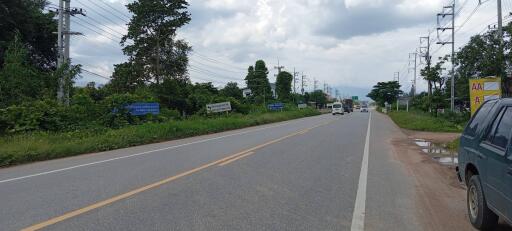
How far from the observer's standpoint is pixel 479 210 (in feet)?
20.1

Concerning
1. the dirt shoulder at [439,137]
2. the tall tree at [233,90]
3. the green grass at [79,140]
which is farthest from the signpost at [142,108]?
the tall tree at [233,90]

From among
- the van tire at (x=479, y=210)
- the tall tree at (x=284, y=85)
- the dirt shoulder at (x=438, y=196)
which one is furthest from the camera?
the tall tree at (x=284, y=85)

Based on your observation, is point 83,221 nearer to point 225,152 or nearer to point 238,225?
point 238,225

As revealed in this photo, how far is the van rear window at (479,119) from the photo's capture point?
665 cm

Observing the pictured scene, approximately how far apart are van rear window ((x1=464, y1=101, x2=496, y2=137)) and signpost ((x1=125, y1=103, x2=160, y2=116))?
20445mm

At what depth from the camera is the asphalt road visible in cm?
633

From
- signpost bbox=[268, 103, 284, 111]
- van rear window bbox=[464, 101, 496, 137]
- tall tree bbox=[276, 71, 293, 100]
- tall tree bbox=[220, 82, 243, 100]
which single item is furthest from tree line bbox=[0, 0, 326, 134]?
tall tree bbox=[276, 71, 293, 100]

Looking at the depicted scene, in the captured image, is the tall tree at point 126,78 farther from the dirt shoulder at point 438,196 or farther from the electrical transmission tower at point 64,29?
the dirt shoulder at point 438,196

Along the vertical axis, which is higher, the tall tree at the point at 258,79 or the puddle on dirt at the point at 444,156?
the tall tree at the point at 258,79

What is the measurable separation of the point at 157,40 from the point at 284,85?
53643 mm

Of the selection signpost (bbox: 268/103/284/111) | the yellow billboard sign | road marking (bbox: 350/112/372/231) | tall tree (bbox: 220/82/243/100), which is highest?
tall tree (bbox: 220/82/243/100)

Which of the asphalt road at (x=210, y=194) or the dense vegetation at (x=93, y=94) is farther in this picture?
the dense vegetation at (x=93, y=94)

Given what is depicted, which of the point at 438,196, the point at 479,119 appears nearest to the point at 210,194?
the point at 438,196

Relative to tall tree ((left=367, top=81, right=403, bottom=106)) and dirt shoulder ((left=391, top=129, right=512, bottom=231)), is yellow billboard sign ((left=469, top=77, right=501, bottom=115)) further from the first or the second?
tall tree ((left=367, top=81, right=403, bottom=106))
